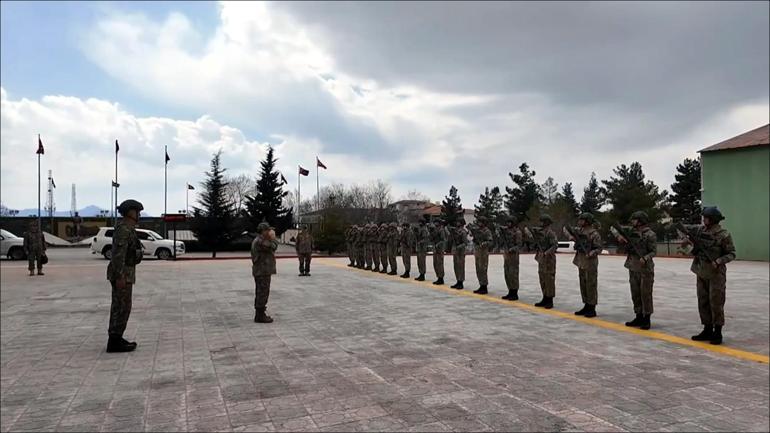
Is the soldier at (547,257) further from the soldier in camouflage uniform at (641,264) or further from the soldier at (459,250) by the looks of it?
the soldier at (459,250)

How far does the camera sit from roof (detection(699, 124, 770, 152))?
89.5 ft

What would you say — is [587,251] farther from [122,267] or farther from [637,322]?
[122,267]

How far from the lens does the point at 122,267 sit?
6.40m

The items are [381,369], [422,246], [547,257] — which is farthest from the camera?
[422,246]

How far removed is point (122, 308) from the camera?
21.4 ft

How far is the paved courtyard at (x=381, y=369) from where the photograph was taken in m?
4.21

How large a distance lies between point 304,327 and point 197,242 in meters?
31.1

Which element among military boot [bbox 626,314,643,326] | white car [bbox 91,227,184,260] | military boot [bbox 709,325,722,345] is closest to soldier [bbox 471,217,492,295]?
military boot [bbox 626,314,643,326]

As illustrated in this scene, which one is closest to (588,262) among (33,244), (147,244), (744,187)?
(33,244)

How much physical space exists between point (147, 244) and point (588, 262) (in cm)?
2351

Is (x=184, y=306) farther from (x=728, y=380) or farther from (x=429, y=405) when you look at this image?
(x=728, y=380)

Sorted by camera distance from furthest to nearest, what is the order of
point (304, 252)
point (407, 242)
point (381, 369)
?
point (304, 252) < point (407, 242) < point (381, 369)

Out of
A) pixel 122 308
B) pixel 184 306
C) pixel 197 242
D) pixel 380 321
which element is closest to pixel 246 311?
pixel 184 306

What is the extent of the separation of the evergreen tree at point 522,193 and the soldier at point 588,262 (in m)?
54.5
